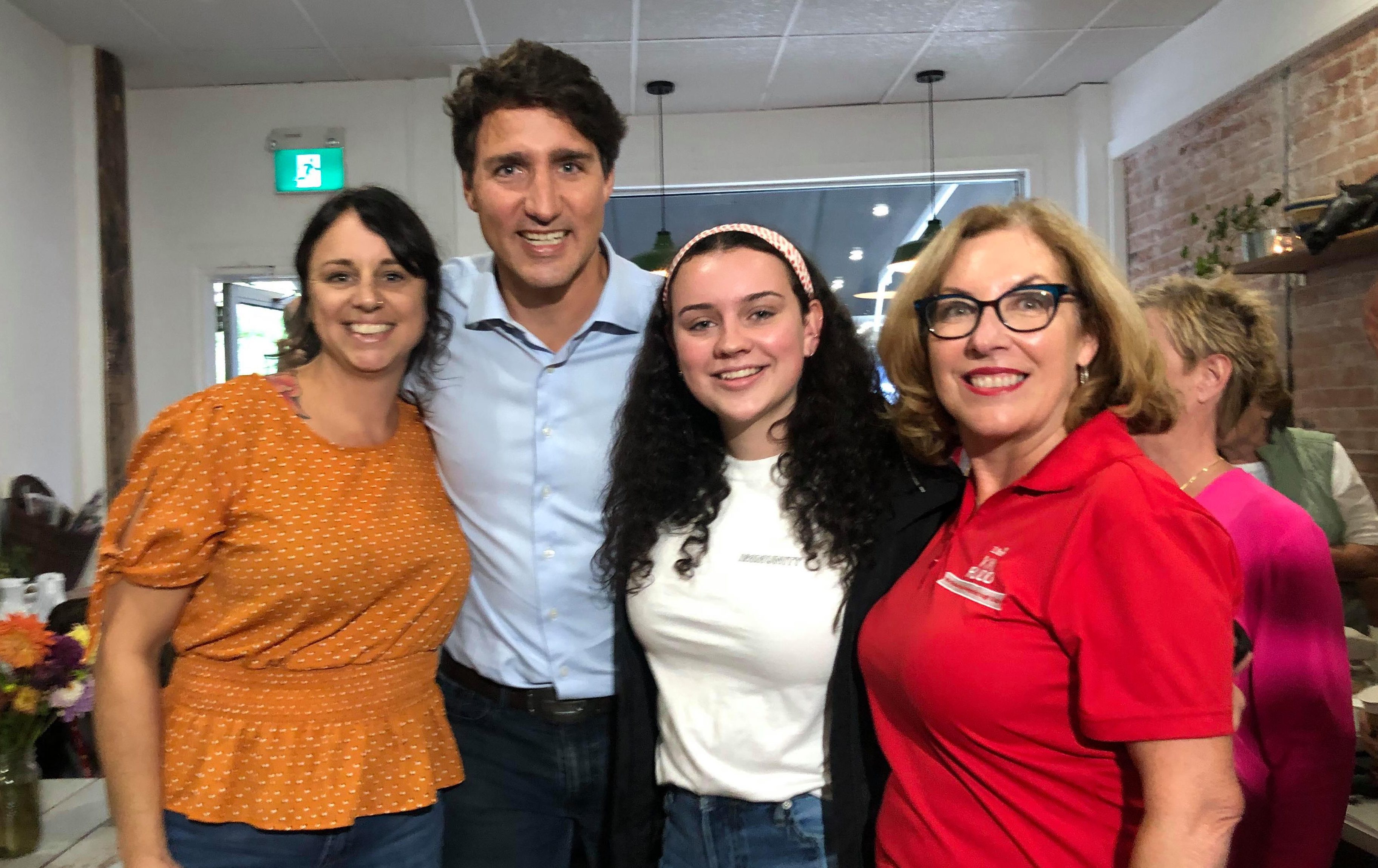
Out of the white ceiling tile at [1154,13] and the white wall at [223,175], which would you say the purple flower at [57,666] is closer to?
the white wall at [223,175]

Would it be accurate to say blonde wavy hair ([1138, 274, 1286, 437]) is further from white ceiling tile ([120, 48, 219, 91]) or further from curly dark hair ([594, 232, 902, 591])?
white ceiling tile ([120, 48, 219, 91])

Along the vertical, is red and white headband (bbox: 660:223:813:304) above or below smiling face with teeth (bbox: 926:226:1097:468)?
above

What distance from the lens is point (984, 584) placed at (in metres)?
1.23

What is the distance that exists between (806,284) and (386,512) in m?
0.78

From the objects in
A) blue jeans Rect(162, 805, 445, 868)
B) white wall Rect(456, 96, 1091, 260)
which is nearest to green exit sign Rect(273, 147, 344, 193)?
white wall Rect(456, 96, 1091, 260)

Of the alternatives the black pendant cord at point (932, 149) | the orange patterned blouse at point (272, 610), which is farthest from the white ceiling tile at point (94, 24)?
the black pendant cord at point (932, 149)

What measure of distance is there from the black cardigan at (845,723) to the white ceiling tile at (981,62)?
4098 millimetres

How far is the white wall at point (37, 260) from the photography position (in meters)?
4.29

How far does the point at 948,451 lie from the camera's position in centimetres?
159

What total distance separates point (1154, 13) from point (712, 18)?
217 centimetres

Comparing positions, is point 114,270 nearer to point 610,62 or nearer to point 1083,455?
point 610,62

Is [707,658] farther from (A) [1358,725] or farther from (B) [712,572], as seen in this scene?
(A) [1358,725]

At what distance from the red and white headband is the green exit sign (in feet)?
14.5

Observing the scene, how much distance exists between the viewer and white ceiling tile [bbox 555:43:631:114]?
4.92 m
